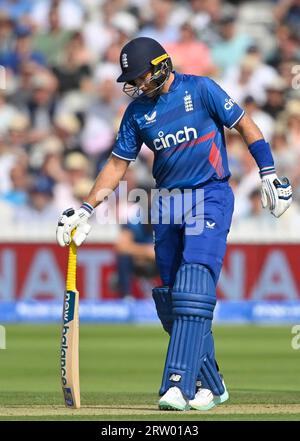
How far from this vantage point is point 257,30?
15797 mm

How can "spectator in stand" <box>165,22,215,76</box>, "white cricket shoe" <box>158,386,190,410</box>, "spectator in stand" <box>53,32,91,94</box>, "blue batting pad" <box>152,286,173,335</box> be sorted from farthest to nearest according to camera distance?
"spectator in stand" <box>53,32,91,94</box> < "spectator in stand" <box>165,22,215,76</box> < "blue batting pad" <box>152,286,173,335</box> < "white cricket shoe" <box>158,386,190,410</box>

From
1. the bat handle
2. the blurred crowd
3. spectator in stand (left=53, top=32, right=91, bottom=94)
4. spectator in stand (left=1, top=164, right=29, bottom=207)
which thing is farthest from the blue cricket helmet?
spectator in stand (left=53, top=32, right=91, bottom=94)

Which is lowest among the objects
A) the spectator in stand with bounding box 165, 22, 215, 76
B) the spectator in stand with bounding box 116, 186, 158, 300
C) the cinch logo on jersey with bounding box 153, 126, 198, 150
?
the cinch logo on jersey with bounding box 153, 126, 198, 150

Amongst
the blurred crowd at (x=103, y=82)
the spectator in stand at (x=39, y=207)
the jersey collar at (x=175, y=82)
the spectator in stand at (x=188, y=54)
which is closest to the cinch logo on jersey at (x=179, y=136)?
the jersey collar at (x=175, y=82)

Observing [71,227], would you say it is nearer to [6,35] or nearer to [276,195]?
[276,195]

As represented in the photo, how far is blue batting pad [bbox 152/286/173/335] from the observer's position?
648cm

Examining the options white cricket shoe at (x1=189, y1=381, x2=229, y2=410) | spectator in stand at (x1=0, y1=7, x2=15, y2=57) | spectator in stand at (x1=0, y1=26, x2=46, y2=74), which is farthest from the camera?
spectator in stand at (x1=0, y1=7, x2=15, y2=57)

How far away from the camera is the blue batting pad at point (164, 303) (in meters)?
6.48

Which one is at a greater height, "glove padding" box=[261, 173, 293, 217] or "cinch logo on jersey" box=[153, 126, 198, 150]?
"cinch logo on jersey" box=[153, 126, 198, 150]

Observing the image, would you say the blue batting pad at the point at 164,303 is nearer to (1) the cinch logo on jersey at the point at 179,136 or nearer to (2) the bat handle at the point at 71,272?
(2) the bat handle at the point at 71,272

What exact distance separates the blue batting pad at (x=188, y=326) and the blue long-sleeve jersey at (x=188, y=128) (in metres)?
0.49

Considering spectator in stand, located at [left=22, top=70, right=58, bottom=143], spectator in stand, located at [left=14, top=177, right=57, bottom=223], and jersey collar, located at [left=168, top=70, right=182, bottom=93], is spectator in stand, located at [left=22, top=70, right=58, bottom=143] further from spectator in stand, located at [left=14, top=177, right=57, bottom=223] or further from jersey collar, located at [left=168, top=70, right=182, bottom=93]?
jersey collar, located at [left=168, top=70, right=182, bottom=93]

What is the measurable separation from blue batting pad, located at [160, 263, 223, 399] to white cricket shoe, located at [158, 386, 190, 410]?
0.03 metres

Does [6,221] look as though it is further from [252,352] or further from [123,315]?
[252,352]
